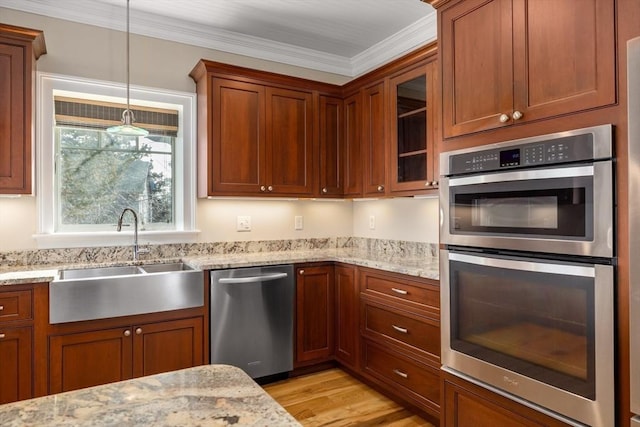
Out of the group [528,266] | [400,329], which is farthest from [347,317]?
[528,266]

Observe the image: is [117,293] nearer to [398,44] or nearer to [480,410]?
[480,410]

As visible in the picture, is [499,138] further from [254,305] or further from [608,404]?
[254,305]

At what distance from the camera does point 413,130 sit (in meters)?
2.85

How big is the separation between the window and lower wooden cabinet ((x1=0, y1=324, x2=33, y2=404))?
2.46 feet

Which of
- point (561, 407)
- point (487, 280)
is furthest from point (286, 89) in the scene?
point (561, 407)

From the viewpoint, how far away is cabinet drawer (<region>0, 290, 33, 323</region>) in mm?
2180

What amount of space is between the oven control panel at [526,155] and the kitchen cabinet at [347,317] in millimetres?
1322

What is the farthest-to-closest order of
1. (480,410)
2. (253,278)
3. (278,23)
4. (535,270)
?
(278,23) → (253,278) → (480,410) → (535,270)

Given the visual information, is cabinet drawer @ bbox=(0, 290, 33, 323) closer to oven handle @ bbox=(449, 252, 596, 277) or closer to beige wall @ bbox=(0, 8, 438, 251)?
beige wall @ bbox=(0, 8, 438, 251)

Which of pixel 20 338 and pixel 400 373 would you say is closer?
pixel 20 338

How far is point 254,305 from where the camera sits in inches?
113

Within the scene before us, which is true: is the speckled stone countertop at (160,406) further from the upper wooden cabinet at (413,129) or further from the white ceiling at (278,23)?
the white ceiling at (278,23)

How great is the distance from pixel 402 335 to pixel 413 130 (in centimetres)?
134

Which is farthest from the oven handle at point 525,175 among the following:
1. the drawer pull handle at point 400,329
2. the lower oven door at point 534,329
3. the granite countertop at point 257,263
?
the drawer pull handle at point 400,329
